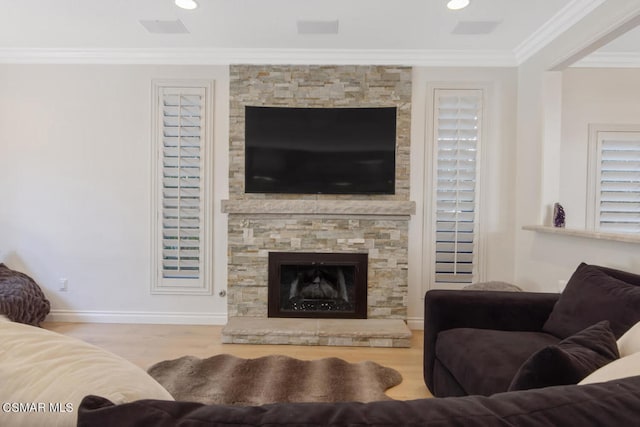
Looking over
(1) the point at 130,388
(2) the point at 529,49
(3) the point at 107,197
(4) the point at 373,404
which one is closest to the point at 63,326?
(3) the point at 107,197

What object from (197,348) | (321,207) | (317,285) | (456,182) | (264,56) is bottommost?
(197,348)

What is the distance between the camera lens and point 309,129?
3736 mm

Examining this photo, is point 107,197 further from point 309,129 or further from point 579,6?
point 579,6

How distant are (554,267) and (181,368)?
3079 millimetres

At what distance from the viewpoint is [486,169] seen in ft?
12.4

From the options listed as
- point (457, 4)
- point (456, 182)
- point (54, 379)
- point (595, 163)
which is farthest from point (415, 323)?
point (54, 379)

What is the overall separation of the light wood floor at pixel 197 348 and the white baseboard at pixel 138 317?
0.11 meters

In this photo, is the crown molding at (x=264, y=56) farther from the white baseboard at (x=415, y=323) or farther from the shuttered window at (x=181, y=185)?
the white baseboard at (x=415, y=323)

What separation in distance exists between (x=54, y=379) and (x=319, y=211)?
309cm

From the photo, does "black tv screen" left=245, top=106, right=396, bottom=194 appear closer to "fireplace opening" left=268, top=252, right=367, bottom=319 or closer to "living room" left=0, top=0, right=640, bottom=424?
"living room" left=0, top=0, right=640, bottom=424

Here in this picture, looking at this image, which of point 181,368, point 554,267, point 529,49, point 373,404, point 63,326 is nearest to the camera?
point 373,404

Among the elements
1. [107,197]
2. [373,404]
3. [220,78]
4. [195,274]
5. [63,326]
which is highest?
[220,78]

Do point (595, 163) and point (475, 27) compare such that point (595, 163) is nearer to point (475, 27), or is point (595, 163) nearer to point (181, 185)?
point (475, 27)

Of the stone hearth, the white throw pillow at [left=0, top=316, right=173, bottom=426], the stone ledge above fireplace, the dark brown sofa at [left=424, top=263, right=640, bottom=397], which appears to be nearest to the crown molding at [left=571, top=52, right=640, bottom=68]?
the stone ledge above fireplace
